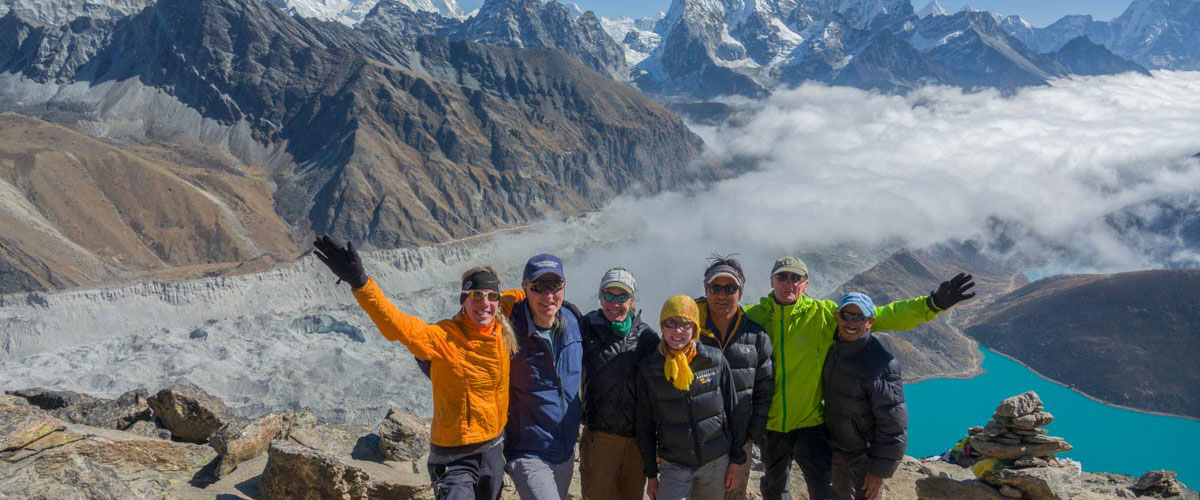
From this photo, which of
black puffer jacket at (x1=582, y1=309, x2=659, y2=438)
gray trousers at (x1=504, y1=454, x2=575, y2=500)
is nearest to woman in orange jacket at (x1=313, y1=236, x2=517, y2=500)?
gray trousers at (x1=504, y1=454, x2=575, y2=500)

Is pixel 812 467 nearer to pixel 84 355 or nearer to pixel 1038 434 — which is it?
pixel 1038 434

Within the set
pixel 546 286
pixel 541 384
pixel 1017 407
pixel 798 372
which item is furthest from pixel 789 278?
pixel 1017 407

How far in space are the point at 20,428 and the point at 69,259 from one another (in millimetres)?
144963

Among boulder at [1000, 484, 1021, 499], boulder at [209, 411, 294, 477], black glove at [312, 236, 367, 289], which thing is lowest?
boulder at [209, 411, 294, 477]

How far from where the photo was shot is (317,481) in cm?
877

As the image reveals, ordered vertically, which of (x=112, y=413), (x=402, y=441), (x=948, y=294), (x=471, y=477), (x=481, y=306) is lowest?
(x=112, y=413)

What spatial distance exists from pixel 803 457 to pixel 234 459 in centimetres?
926

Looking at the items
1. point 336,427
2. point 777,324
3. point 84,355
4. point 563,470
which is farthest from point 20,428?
point 84,355

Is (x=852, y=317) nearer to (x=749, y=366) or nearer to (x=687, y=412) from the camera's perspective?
(x=749, y=366)

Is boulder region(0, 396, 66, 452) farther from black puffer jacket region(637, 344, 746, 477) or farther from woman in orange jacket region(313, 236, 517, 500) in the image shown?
black puffer jacket region(637, 344, 746, 477)

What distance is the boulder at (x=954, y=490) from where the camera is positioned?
10.2m

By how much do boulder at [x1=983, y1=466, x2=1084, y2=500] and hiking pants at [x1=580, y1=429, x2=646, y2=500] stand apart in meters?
6.88

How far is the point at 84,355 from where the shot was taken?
109750mm

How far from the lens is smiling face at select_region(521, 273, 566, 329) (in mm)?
7043
